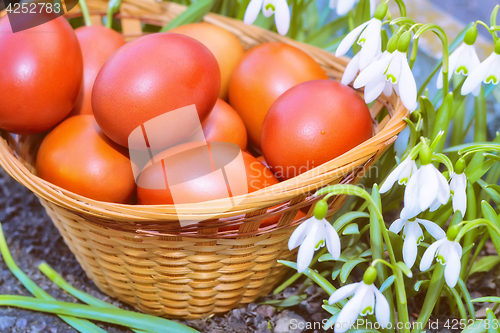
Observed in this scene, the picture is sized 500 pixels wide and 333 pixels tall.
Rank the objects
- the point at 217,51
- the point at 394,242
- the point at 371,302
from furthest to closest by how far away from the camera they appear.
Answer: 1. the point at 217,51
2. the point at 394,242
3. the point at 371,302

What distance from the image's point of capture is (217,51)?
3.23 feet

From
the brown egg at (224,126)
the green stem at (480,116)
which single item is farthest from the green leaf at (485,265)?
the brown egg at (224,126)

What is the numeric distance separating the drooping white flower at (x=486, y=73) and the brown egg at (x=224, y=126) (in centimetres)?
44

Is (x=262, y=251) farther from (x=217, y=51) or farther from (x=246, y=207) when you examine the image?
(x=217, y=51)

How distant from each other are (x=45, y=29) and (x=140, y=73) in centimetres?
25

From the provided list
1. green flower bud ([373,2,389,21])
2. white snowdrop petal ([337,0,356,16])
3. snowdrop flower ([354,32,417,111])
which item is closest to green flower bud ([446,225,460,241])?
snowdrop flower ([354,32,417,111])

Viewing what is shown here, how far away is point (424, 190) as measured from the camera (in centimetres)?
→ 51

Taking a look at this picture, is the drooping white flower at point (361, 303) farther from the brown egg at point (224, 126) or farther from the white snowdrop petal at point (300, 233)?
the brown egg at point (224, 126)

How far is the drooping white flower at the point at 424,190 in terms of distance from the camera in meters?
0.51

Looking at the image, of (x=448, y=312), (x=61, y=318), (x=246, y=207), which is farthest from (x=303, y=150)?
(x=61, y=318)

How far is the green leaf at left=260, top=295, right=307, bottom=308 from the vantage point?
2.84 ft

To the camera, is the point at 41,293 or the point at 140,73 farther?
the point at 41,293

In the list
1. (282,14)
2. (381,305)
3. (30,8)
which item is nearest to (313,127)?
(282,14)

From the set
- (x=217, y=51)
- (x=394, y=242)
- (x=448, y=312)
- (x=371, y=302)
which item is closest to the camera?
(x=371, y=302)
